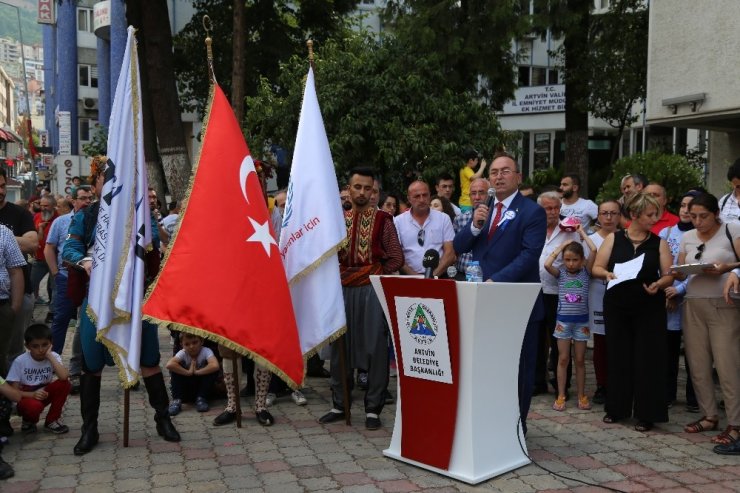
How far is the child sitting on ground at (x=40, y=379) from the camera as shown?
6090 mm

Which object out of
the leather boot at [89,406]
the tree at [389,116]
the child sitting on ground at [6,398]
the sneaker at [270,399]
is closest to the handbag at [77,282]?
the leather boot at [89,406]

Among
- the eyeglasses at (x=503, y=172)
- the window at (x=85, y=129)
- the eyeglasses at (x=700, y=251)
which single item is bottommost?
the eyeglasses at (x=700, y=251)

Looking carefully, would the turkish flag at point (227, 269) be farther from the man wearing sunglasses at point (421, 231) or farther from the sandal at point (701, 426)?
the sandal at point (701, 426)

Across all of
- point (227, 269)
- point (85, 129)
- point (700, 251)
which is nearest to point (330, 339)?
point (227, 269)

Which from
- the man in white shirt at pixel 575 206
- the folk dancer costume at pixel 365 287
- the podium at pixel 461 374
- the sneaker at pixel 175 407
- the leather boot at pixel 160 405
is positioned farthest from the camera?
the man in white shirt at pixel 575 206

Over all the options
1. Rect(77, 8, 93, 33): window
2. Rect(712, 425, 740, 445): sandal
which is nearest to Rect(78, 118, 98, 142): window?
Rect(77, 8, 93, 33): window

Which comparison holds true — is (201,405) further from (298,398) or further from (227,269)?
(227,269)

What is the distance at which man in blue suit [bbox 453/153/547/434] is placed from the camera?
5.54m

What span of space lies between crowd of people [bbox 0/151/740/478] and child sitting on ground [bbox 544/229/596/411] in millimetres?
11

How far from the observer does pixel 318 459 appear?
5.45 meters

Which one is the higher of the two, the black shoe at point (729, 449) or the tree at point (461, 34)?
the tree at point (461, 34)

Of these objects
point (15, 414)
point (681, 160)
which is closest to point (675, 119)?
point (681, 160)

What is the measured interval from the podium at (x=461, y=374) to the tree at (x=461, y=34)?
9595 mm

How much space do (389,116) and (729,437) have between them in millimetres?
8531
